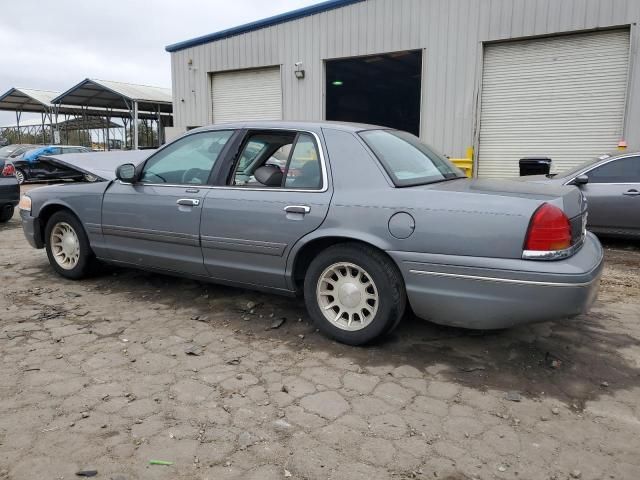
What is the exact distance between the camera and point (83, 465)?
2.27 meters

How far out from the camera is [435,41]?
457 inches

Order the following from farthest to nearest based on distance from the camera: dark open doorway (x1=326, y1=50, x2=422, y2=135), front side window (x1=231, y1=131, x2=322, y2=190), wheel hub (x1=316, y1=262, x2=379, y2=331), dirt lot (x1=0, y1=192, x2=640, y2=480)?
1. dark open doorway (x1=326, y1=50, x2=422, y2=135)
2. front side window (x1=231, y1=131, x2=322, y2=190)
3. wheel hub (x1=316, y1=262, x2=379, y2=331)
4. dirt lot (x1=0, y1=192, x2=640, y2=480)

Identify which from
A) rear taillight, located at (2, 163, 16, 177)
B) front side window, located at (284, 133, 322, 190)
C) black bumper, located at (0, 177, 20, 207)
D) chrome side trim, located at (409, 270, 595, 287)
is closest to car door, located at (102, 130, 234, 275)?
front side window, located at (284, 133, 322, 190)

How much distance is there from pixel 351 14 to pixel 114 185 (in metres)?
9.68

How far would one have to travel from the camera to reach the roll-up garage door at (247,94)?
570 inches

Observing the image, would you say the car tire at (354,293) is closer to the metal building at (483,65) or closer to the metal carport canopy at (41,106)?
the metal building at (483,65)

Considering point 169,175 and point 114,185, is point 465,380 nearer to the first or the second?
point 169,175

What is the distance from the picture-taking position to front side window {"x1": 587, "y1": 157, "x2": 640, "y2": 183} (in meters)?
6.83

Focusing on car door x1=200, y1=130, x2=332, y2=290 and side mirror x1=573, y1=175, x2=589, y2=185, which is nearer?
car door x1=200, y1=130, x2=332, y2=290

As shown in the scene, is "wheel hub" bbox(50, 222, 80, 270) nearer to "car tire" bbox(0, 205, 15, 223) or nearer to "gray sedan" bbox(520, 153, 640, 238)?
"car tire" bbox(0, 205, 15, 223)

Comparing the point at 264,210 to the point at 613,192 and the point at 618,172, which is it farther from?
the point at 618,172

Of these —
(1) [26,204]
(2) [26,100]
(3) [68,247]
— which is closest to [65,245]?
(3) [68,247]

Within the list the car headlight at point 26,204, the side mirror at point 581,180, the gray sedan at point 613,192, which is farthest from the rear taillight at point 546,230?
the car headlight at point 26,204

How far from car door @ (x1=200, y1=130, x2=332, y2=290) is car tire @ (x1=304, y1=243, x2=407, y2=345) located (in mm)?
262
